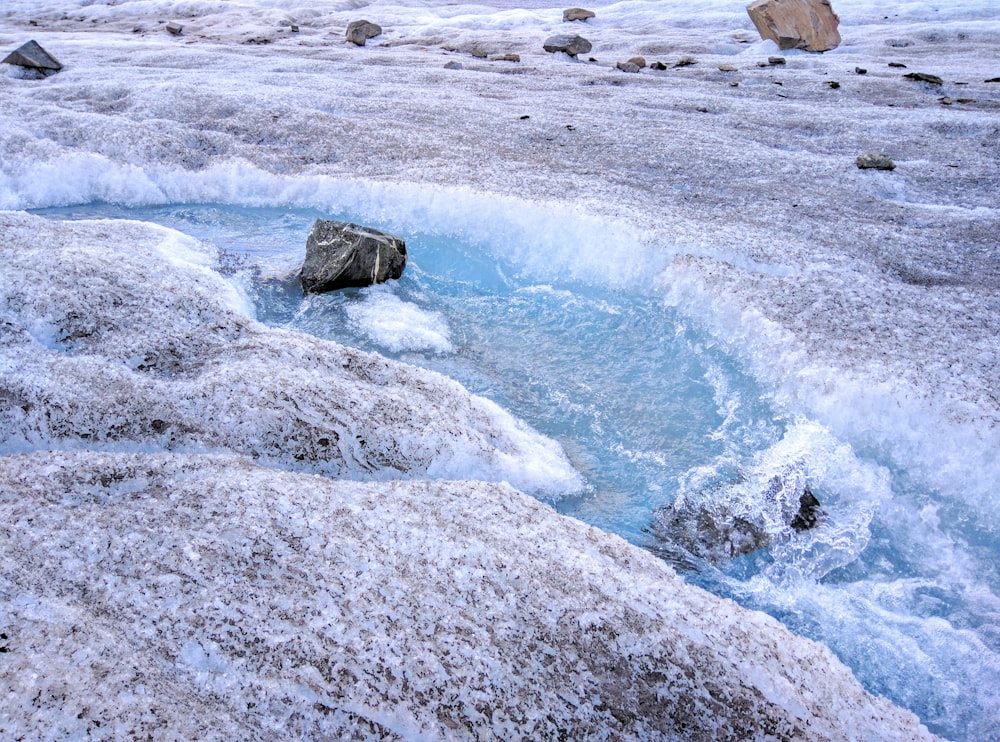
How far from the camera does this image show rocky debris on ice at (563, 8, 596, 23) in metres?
23.0

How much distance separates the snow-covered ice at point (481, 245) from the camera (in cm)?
346

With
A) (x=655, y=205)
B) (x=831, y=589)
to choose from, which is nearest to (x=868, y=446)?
(x=831, y=589)

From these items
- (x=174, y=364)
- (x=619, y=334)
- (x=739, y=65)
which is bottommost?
(x=619, y=334)

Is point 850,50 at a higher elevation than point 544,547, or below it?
higher

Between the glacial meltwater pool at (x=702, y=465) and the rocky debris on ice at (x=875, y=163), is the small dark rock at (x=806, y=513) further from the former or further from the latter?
the rocky debris on ice at (x=875, y=163)

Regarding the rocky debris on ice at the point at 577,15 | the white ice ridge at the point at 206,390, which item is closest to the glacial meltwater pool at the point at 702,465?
the white ice ridge at the point at 206,390

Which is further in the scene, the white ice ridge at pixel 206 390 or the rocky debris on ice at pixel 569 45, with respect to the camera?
the rocky debris on ice at pixel 569 45

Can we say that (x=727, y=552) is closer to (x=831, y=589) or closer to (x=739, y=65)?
(x=831, y=589)

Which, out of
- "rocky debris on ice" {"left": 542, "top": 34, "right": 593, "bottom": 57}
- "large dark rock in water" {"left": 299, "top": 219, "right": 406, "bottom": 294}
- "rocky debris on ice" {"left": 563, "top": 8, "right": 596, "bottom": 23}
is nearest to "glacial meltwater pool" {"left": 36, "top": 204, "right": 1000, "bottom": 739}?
"large dark rock in water" {"left": 299, "top": 219, "right": 406, "bottom": 294}

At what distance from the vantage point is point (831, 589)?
3.55 m

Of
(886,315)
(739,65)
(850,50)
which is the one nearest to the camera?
(886,315)

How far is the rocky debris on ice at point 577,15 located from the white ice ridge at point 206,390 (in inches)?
856

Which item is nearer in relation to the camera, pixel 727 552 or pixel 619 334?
pixel 727 552

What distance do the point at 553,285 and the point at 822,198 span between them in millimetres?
3373
